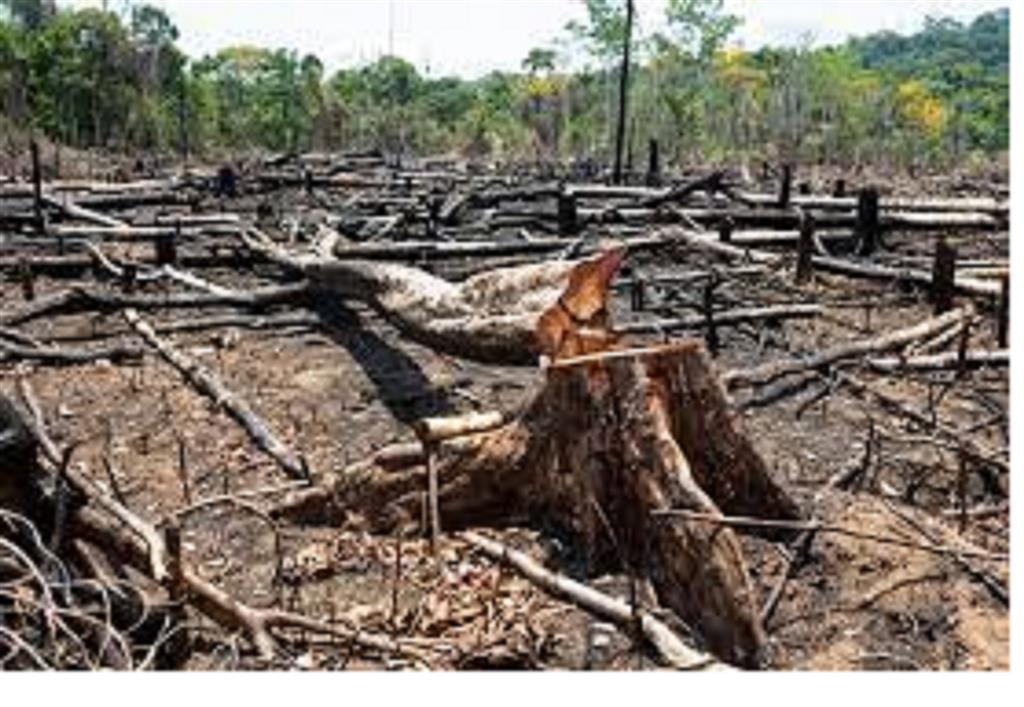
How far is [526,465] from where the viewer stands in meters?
5.47

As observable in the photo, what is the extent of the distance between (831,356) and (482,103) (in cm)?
6068

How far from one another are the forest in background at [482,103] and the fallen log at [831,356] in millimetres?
30284

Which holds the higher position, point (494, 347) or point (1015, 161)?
point (1015, 161)

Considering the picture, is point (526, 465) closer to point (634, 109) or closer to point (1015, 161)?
point (1015, 161)

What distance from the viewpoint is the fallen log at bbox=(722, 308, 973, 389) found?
7.77 m

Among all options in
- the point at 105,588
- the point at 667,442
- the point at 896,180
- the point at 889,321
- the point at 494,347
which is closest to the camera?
the point at 105,588

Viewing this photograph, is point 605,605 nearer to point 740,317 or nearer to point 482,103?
point 740,317

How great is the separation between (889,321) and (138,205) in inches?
509

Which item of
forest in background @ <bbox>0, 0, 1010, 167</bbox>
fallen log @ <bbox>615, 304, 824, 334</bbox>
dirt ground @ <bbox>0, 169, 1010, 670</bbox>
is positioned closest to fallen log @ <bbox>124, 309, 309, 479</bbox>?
dirt ground @ <bbox>0, 169, 1010, 670</bbox>

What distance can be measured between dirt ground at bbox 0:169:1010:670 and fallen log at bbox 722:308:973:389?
7.1 inches
